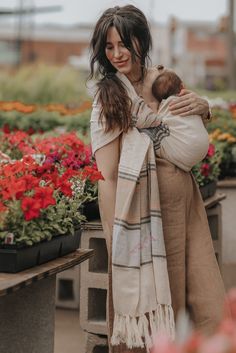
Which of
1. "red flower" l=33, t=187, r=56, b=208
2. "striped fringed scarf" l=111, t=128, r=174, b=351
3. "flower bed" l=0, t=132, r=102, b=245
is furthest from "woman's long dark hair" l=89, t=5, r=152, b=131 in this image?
"red flower" l=33, t=187, r=56, b=208

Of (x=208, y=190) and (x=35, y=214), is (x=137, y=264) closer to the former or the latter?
(x=35, y=214)

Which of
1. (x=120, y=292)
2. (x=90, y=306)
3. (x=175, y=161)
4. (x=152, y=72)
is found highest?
(x=152, y=72)

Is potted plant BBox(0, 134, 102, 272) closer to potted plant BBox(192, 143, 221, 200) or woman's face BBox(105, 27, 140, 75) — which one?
woman's face BBox(105, 27, 140, 75)

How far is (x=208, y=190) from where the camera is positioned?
5.03 m

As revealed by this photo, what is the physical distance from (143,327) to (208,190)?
209cm

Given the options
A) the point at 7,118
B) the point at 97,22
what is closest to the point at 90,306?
the point at 97,22

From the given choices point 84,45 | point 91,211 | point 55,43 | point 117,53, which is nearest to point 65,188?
point 117,53

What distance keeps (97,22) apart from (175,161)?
648 millimetres

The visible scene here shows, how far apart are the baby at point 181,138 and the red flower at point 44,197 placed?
607mm

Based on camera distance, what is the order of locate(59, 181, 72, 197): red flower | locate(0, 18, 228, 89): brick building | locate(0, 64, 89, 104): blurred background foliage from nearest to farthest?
locate(59, 181, 72, 197): red flower → locate(0, 64, 89, 104): blurred background foliage → locate(0, 18, 228, 89): brick building

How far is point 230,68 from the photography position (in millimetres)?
15797

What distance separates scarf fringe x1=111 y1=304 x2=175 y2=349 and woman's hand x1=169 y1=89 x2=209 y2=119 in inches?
31.2

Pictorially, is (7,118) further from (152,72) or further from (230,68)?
(230,68)

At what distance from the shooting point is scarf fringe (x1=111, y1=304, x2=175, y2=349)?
120 inches
